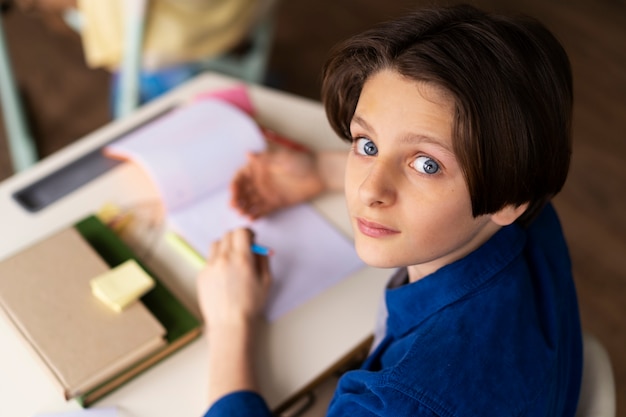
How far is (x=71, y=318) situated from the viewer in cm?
93

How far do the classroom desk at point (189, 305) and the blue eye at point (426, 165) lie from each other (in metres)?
0.34

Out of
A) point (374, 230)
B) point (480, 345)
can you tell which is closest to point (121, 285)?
point (374, 230)

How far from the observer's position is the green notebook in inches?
35.8

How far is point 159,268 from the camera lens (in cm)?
106

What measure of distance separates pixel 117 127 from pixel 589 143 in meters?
1.87

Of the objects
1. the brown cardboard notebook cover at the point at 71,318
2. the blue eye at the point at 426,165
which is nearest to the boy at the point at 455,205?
the blue eye at the point at 426,165

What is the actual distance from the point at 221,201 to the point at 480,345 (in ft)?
1.75

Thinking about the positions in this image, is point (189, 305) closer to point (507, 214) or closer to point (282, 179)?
point (282, 179)

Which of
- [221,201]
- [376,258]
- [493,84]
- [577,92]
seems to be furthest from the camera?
[577,92]

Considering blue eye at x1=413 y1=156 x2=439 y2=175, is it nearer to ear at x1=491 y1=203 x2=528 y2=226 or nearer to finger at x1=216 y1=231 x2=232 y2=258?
ear at x1=491 y1=203 x2=528 y2=226

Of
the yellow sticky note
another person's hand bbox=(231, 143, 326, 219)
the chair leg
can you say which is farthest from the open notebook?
the chair leg

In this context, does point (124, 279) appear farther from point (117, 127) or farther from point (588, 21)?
point (588, 21)

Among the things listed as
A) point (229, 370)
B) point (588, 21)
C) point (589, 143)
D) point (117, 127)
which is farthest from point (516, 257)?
point (588, 21)

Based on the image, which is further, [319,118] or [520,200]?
[319,118]
